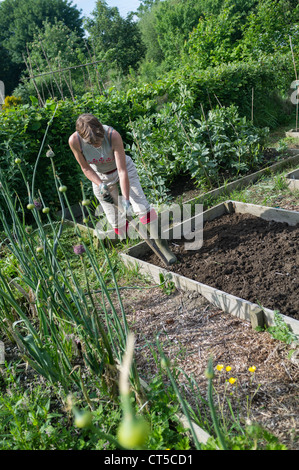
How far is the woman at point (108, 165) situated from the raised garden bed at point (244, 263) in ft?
0.91

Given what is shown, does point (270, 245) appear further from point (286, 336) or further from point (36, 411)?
point (36, 411)

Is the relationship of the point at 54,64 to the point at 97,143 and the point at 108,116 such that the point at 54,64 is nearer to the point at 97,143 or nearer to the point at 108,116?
the point at 108,116

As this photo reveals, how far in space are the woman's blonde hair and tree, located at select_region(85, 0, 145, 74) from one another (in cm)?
2151

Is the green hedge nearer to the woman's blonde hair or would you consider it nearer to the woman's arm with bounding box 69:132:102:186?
the woman's arm with bounding box 69:132:102:186

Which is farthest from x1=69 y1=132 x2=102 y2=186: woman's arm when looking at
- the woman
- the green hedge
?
the green hedge

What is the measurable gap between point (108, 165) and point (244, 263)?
1.43 m

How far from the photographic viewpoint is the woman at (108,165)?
2.60 m

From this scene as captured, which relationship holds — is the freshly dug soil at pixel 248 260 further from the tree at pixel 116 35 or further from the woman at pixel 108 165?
the tree at pixel 116 35

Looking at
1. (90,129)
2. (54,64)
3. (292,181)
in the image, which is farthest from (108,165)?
(54,64)

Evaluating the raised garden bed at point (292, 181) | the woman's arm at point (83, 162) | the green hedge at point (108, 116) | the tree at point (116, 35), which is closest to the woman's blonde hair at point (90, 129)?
the woman's arm at point (83, 162)

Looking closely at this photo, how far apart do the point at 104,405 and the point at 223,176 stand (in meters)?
3.54

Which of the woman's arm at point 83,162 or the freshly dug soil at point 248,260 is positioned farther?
the woman's arm at point 83,162

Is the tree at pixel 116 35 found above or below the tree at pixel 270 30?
above

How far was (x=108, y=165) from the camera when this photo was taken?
10.0 feet
